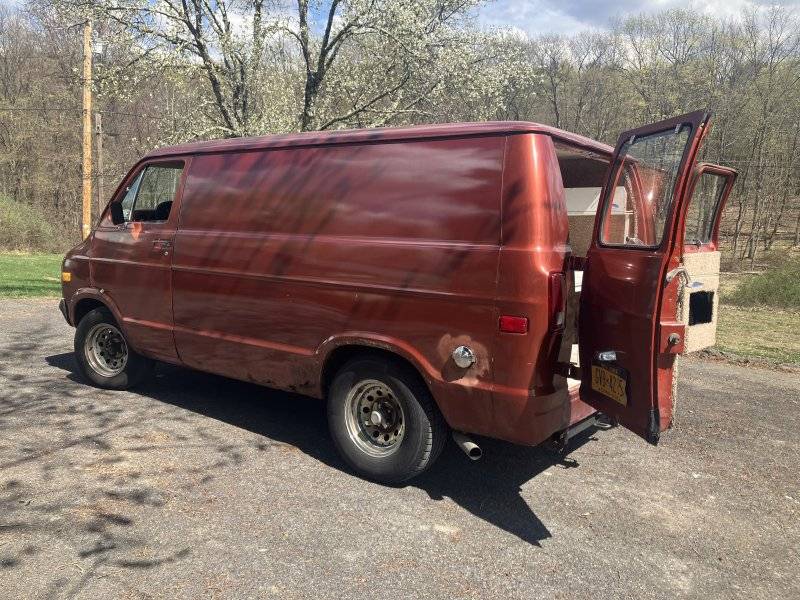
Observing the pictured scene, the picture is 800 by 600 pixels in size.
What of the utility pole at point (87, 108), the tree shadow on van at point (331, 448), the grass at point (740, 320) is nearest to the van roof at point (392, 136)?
the tree shadow on van at point (331, 448)

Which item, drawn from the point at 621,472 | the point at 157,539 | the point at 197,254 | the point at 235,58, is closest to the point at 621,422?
the point at 621,472

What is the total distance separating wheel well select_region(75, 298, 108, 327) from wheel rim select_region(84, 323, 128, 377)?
0.20 m

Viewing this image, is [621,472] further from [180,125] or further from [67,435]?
[180,125]

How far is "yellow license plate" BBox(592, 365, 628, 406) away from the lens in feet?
10.5

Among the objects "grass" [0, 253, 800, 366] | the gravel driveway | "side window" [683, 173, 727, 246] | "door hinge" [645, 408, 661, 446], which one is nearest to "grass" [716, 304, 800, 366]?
"grass" [0, 253, 800, 366]

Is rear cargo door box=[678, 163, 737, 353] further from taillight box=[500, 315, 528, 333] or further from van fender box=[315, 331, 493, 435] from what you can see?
van fender box=[315, 331, 493, 435]

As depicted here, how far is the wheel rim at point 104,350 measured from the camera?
224 inches

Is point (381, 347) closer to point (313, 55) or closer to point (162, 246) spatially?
point (162, 246)

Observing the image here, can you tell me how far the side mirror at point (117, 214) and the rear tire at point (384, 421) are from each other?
2745mm

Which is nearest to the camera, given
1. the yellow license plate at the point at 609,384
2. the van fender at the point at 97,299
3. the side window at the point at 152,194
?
the yellow license plate at the point at 609,384

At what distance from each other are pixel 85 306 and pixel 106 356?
1.71ft

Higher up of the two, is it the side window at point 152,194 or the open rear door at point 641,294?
the side window at point 152,194

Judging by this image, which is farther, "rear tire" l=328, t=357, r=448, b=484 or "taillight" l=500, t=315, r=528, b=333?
"rear tire" l=328, t=357, r=448, b=484

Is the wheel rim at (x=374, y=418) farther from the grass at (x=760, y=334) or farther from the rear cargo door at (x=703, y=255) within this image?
the grass at (x=760, y=334)
